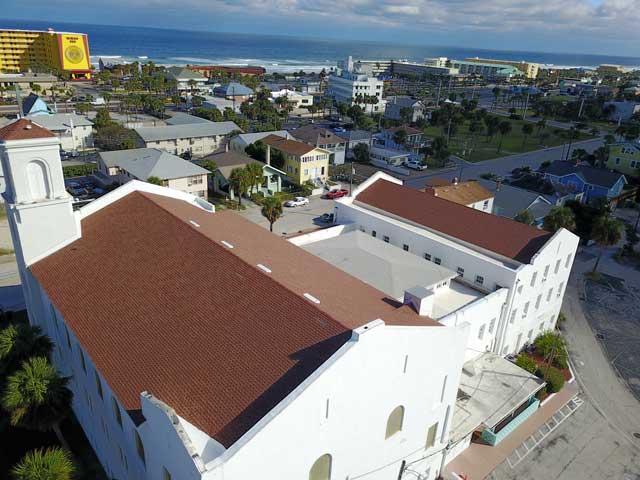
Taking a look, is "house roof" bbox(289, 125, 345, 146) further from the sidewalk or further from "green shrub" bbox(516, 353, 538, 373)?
the sidewalk

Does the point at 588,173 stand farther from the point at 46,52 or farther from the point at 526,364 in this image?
the point at 46,52

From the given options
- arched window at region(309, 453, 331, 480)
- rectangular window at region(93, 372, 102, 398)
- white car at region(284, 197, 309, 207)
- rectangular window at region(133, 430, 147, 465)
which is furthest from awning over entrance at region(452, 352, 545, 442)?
white car at region(284, 197, 309, 207)

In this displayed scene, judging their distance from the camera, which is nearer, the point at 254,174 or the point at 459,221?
the point at 459,221

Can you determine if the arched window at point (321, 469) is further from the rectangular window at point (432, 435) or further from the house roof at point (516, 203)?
the house roof at point (516, 203)

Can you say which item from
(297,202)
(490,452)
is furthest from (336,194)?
(490,452)

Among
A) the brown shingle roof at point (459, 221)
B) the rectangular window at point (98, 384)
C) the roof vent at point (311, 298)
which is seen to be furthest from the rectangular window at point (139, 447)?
the brown shingle roof at point (459, 221)

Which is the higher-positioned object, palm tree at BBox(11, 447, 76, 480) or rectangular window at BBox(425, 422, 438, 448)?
palm tree at BBox(11, 447, 76, 480)
